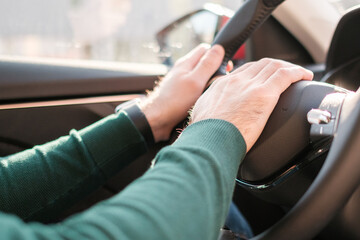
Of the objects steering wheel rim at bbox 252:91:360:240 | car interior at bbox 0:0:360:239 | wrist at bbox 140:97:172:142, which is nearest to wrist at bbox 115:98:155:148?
wrist at bbox 140:97:172:142

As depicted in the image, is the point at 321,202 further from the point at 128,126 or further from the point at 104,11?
the point at 104,11

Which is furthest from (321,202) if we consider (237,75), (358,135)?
(237,75)

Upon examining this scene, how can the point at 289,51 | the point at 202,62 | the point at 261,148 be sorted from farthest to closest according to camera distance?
the point at 289,51
the point at 202,62
the point at 261,148

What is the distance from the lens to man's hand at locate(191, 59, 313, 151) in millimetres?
561

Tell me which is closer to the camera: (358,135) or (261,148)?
(358,135)

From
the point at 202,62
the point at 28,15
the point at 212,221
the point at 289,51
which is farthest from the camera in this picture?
the point at 28,15

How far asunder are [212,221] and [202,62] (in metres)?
0.48

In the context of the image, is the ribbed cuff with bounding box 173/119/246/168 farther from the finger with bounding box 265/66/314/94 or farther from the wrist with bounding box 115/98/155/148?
the wrist with bounding box 115/98/155/148

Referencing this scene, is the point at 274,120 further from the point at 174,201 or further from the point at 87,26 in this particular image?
the point at 87,26

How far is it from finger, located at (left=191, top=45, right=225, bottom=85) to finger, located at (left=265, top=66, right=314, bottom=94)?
0.23 m

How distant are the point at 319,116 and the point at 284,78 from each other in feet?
0.37

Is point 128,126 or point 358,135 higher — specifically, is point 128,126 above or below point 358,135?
below

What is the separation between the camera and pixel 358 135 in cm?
43

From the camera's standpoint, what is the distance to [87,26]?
6.98ft
